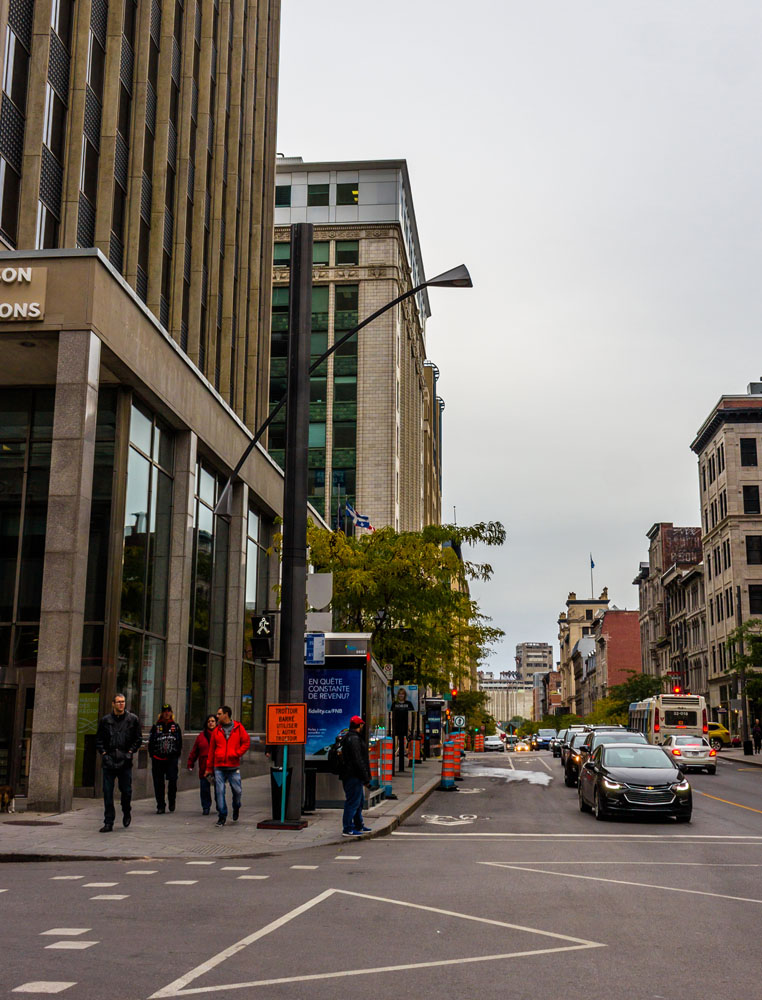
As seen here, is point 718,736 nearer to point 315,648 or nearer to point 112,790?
point 315,648

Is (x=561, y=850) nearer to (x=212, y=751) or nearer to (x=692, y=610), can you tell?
(x=212, y=751)

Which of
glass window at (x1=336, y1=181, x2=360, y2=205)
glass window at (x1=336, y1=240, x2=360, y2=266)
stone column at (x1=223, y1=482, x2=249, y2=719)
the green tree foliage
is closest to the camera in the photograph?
the green tree foliage

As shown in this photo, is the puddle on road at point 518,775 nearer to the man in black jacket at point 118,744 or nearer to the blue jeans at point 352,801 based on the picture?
the blue jeans at point 352,801

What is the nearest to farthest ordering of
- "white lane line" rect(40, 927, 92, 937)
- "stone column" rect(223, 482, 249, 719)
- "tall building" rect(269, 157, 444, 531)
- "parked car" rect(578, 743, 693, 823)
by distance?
"white lane line" rect(40, 927, 92, 937) < "parked car" rect(578, 743, 693, 823) < "stone column" rect(223, 482, 249, 719) < "tall building" rect(269, 157, 444, 531)

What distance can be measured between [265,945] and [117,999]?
1.86 meters

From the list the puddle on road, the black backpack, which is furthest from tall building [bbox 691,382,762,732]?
the black backpack

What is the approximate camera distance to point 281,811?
55.4 feet

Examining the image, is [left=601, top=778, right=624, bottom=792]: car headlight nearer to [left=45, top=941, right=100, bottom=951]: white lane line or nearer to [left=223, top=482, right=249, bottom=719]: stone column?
[left=223, top=482, right=249, bottom=719]: stone column

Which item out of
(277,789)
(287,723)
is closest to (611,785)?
(277,789)

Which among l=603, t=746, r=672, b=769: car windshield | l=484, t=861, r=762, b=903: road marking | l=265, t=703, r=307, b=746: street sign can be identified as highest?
l=265, t=703, r=307, b=746: street sign

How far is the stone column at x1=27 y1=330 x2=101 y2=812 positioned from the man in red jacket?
2.52 m

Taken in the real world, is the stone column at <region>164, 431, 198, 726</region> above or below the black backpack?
above

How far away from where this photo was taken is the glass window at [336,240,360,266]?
68.6m

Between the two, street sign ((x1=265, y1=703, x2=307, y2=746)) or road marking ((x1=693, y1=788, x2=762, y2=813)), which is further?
road marking ((x1=693, y1=788, x2=762, y2=813))
